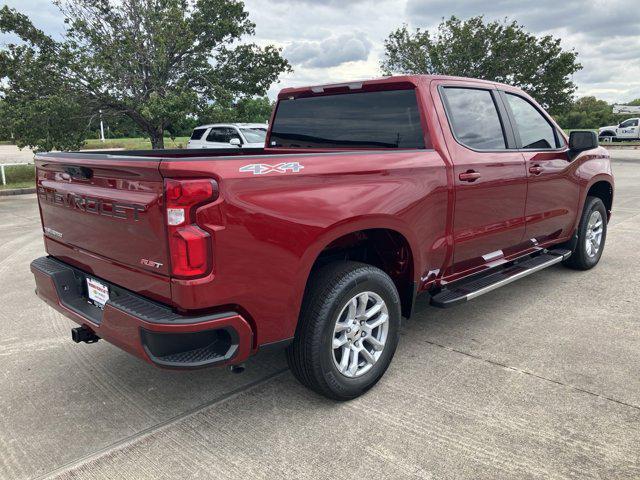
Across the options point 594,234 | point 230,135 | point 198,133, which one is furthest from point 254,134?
point 594,234

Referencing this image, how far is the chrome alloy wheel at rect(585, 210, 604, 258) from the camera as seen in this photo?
17.7 ft

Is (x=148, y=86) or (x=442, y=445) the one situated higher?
(x=148, y=86)

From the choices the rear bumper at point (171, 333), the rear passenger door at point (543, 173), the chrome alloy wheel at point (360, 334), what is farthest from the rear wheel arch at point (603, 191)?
the rear bumper at point (171, 333)

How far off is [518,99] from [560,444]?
2926 mm

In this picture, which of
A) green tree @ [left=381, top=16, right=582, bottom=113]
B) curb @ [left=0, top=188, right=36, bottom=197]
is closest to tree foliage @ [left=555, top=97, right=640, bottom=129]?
green tree @ [left=381, top=16, right=582, bottom=113]

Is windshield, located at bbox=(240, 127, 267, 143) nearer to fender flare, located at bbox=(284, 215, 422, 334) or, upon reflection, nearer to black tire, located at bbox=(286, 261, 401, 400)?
fender flare, located at bbox=(284, 215, 422, 334)

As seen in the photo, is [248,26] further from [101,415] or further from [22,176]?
[101,415]

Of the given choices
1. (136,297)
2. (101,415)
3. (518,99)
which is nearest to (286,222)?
(136,297)

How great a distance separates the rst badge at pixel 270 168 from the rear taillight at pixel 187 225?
19 centimetres

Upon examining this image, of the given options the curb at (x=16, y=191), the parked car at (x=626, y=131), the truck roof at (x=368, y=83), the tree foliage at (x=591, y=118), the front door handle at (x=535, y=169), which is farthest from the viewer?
the tree foliage at (x=591, y=118)

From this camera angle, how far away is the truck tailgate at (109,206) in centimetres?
225

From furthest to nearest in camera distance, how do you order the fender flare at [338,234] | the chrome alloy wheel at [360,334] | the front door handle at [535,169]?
the front door handle at [535,169] < the chrome alloy wheel at [360,334] < the fender flare at [338,234]

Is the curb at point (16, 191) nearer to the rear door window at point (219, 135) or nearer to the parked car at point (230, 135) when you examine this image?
the parked car at point (230, 135)

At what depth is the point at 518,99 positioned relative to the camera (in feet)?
14.3
